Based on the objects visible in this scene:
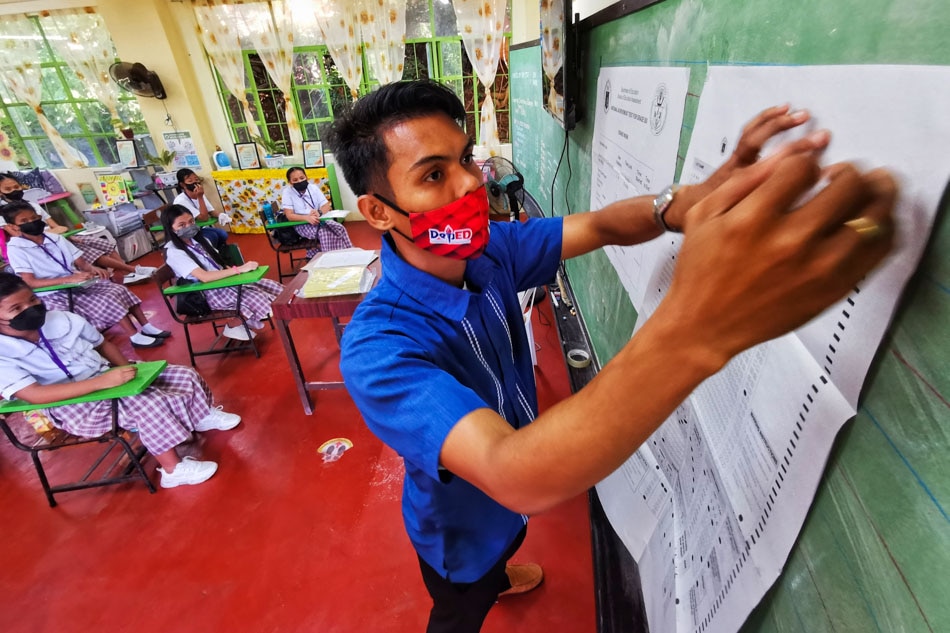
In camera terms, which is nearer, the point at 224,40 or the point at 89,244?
the point at 89,244

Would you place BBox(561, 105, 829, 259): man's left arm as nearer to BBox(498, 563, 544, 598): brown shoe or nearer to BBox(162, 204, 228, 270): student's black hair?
BBox(498, 563, 544, 598): brown shoe

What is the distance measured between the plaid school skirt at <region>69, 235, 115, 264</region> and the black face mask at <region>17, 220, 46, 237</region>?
1.06 m

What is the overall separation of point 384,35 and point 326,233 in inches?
128

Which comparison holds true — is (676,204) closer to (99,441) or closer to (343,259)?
(343,259)

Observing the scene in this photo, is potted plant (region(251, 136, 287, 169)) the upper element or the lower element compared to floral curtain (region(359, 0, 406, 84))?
lower

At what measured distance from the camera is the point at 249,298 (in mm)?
3332

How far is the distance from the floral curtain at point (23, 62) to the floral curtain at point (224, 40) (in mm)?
2578

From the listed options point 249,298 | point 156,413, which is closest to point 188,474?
point 156,413

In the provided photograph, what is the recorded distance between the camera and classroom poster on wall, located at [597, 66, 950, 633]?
1.25 feet

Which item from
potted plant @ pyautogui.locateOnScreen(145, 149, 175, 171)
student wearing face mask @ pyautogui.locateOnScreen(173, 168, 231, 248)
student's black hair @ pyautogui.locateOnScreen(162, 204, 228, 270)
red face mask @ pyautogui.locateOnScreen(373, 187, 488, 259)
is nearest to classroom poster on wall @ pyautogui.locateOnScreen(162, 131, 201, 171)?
potted plant @ pyautogui.locateOnScreen(145, 149, 175, 171)

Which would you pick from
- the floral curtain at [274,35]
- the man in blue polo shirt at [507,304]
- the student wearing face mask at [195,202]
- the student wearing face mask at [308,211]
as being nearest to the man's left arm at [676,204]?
the man in blue polo shirt at [507,304]

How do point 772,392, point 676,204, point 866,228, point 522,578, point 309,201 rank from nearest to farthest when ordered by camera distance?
point 866,228, point 772,392, point 676,204, point 522,578, point 309,201

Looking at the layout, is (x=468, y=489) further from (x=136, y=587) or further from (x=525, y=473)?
(x=136, y=587)

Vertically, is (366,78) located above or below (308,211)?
above
